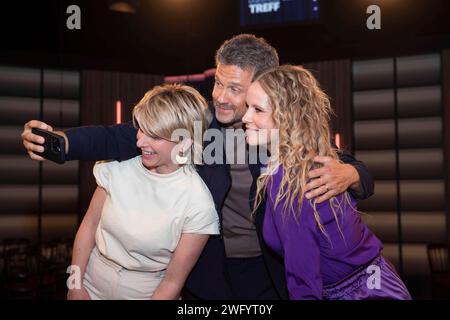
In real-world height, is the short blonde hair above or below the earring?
above

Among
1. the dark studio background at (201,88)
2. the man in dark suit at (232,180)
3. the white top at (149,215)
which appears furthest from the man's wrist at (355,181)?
the dark studio background at (201,88)

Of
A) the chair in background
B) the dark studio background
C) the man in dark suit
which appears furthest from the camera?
the dark studio background

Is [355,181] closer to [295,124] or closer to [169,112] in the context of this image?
[295,124]

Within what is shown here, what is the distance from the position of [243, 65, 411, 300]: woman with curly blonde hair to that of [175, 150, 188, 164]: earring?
270 millimetres

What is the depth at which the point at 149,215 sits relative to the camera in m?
1.77

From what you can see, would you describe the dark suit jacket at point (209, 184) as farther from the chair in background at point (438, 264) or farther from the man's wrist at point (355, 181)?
the chair in background at point (438, 264)

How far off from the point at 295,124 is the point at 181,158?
47cm

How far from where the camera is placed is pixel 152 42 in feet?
22.5

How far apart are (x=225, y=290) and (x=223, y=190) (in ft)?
1.36

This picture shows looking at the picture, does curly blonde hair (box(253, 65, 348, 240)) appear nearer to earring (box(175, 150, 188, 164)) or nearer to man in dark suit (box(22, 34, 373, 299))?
man in dark suit (box(22, 34, 373, 299))

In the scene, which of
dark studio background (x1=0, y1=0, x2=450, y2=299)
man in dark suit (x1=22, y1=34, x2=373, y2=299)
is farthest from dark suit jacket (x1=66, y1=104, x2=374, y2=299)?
dark studio background (x1=0, y1=0, x2=450, y2=299)

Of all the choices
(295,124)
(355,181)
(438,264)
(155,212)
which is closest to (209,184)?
(155,212)

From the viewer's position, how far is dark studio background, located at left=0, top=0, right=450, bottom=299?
240 inches

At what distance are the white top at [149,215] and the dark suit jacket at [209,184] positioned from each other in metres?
0.09
